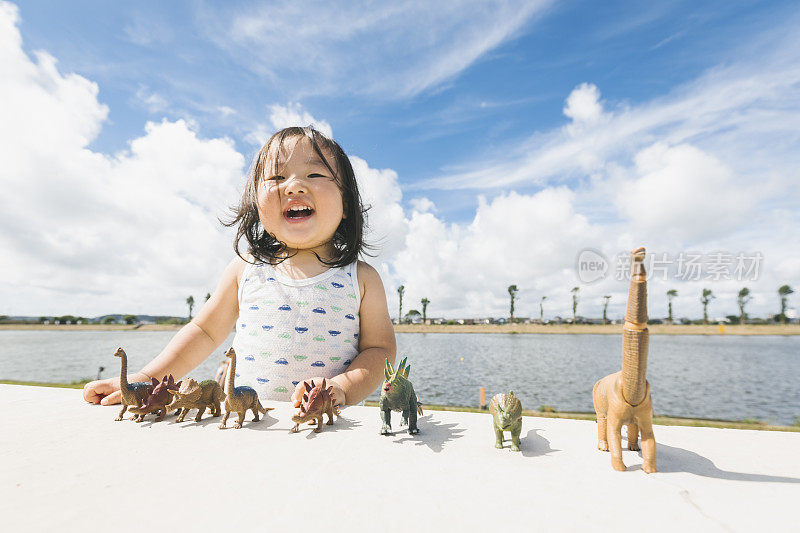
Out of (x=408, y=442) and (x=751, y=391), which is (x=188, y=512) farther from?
(x=751, y=391)

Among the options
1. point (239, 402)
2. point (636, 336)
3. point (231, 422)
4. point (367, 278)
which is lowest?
point (231, 422)

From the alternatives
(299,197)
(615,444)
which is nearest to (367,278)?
(299,197)

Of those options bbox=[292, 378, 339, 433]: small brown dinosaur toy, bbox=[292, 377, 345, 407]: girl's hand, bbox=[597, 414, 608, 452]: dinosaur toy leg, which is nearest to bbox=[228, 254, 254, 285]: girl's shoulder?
bbox=[292, 377, 345, 407]: girl's hand

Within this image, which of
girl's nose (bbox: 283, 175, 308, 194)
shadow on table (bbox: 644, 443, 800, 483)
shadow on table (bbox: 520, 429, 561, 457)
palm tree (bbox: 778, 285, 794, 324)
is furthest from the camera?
palm tree (bbox: 778, 285, 794, 324)

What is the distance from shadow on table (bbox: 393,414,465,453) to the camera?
1460 millimetres

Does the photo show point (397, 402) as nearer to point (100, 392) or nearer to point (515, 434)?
point (515, 434)

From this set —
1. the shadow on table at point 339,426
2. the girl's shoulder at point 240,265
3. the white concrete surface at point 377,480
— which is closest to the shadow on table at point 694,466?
the white concrete surface at point 377,480

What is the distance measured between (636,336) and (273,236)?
2075 mm

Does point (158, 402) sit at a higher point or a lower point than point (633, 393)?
lower

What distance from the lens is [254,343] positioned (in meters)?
2.32

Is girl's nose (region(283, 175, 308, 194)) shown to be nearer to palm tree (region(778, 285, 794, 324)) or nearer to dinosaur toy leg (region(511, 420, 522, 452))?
dinosaur toy leg (region(511, 420, 522, 452))

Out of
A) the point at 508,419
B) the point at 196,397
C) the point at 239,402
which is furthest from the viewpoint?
the point at 196,397

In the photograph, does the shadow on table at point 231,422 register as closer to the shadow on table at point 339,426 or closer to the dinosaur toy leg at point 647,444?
the shadow on table at point 339,426

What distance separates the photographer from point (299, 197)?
2254 millimetres
